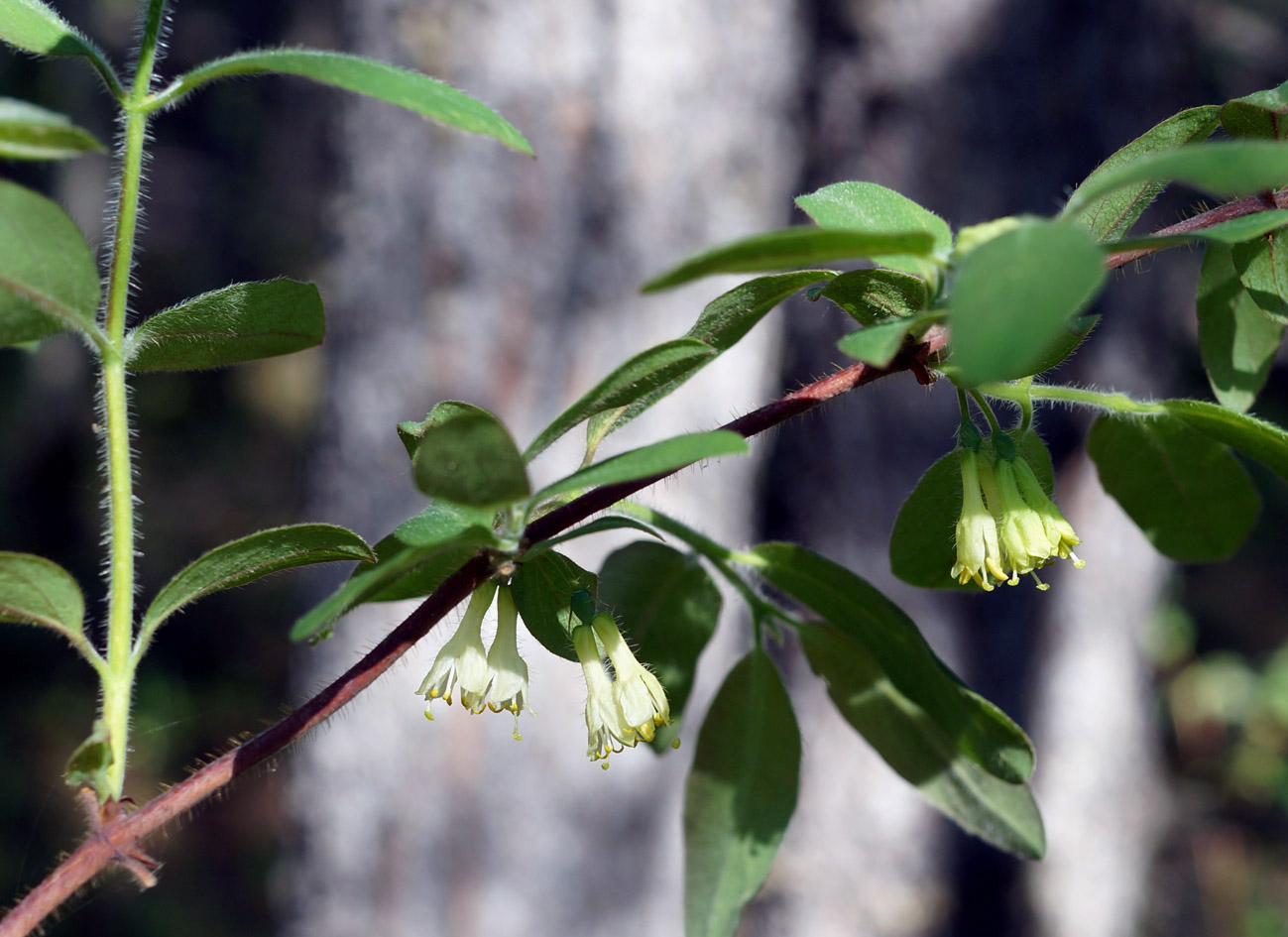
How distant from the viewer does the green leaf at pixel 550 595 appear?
Answer: 59 centimetres

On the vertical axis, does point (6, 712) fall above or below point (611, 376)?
below

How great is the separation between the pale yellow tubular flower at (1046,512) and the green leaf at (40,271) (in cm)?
59

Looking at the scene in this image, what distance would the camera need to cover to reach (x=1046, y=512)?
2.18 ft

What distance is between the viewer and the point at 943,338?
54cm

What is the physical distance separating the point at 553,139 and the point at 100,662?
2.10 m

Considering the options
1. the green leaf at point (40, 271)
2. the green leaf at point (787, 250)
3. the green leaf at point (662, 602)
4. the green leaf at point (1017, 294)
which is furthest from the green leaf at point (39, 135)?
the green leaf at point (662, 602)

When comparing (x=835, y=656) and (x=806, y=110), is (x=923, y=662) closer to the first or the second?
(x=835, y=656)

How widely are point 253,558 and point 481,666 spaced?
0.17m

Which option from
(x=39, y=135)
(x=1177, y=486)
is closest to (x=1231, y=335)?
(x=1177, y=486)

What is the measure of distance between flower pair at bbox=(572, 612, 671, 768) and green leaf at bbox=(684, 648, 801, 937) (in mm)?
113

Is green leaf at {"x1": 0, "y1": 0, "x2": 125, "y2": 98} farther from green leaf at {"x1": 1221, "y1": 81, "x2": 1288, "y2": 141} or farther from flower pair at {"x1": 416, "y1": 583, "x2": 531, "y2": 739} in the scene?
green leaf at {"x1": 1221, "y1": 81, "x2": 1288, "y2": 141}

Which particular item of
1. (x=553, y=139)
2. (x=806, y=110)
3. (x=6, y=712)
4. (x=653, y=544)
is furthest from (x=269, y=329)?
(x=6, y=712)

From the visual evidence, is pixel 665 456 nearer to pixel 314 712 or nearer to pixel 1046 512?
pixel 314 712

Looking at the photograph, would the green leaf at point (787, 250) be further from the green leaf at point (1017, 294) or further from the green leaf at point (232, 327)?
the green leaf at point (232, 327)
